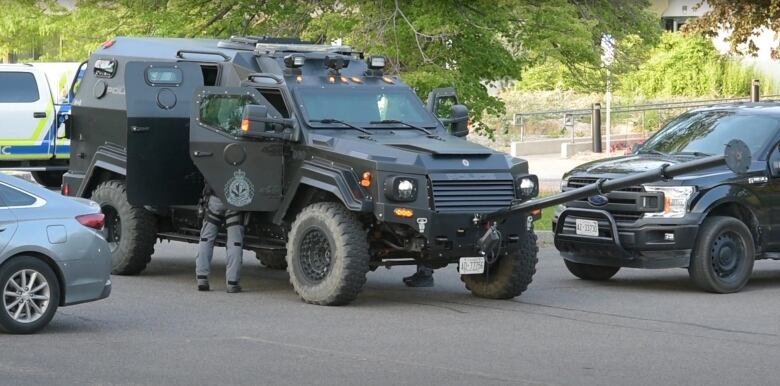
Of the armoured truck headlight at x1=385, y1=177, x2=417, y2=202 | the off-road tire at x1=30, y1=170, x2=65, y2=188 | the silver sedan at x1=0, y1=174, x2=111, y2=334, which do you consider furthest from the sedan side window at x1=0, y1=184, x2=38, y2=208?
the off-road tire at x1=30, y1=170, x2=65, y2=188

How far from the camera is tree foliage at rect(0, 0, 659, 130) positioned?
818 inches

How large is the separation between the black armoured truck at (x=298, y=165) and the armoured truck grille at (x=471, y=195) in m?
0.01

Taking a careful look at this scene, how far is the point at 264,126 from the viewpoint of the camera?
1366cm

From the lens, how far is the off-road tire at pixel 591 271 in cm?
1552

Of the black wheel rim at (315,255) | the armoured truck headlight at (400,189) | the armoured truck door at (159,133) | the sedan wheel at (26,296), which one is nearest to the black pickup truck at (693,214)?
the armoured truck headlight at (400,189)

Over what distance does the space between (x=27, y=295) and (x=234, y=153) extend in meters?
3.43

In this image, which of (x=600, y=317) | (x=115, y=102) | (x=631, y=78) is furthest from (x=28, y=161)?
(x=631, y=78)

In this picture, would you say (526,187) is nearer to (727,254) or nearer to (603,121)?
(727,254)

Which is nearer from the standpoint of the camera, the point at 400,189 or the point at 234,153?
the point at 400,189

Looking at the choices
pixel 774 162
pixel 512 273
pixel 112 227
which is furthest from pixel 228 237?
pixel 774 162

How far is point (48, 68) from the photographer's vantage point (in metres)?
29.0

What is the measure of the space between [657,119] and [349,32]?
1636cm

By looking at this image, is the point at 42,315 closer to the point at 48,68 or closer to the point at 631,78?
the point at 48,68

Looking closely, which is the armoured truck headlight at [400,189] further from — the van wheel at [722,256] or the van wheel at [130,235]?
the van wheel at [130,235]
